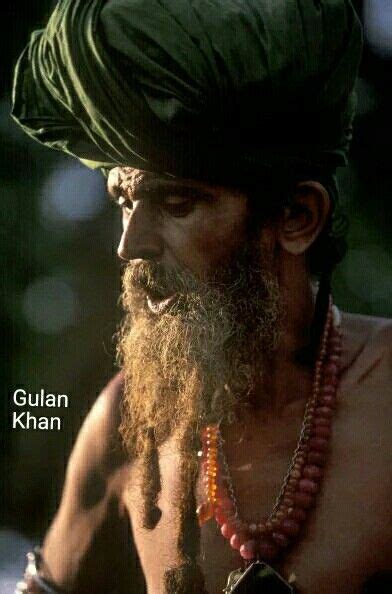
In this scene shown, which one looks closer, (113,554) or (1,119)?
(113,554)

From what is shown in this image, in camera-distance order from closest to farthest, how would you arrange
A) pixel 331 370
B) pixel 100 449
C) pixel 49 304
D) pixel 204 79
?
pixel 204 79 < pixel 331 370 < pixel 100 449 < pixel 49 304

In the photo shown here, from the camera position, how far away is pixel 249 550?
1259 millimetres

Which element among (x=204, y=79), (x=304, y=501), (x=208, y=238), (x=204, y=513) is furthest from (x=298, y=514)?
(x=204, y=79)

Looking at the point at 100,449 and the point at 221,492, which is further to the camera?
the point at 100,449

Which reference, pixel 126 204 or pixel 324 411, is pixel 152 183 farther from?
pixel 324 411

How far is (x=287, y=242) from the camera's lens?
1.32 m

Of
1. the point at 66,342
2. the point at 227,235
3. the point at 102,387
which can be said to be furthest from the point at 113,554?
the point at 227,235

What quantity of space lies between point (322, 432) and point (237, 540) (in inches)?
6.3

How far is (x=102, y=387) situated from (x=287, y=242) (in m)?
0.35

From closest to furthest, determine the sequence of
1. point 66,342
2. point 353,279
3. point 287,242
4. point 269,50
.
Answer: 1. point 269,50
2. point 287,242
3. point 353,279
4. point 66,342

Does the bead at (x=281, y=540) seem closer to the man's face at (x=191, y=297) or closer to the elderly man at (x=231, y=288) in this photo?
the elderly man at (x=231, y=288)

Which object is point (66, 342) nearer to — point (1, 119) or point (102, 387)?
point (102, 387)

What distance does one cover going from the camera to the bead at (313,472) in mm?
1268

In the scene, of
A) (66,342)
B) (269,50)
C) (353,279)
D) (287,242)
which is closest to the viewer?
(269,50)
